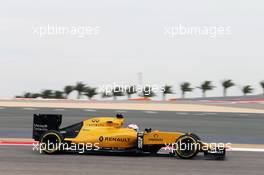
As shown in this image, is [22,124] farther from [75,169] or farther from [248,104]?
[248,104]

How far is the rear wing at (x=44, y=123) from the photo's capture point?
39.2 feet

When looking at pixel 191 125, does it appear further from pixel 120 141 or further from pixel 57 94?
pixel 57 94

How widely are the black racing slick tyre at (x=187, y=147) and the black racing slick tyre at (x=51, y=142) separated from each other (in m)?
2.62

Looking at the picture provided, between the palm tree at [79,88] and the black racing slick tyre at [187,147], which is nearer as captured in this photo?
the black racing slick tyre at [187,147]

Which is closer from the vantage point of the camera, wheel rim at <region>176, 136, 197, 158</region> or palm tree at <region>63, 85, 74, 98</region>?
wheel rim at <region>176, 136, 197, 158</region>

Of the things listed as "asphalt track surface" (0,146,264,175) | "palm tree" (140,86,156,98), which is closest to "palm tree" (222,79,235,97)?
"palm tree" (140,86,156,98)

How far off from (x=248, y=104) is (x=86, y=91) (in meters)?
16.9

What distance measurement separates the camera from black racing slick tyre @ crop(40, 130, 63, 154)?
1161 cm

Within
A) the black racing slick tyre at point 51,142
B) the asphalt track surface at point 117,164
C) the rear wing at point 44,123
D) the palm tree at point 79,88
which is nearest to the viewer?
the asphalt track surface at point 117,164

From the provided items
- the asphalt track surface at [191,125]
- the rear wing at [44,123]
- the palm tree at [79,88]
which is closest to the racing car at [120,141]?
the rear wing at [44,123]

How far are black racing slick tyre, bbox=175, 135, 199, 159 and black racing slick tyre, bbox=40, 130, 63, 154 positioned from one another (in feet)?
8.58

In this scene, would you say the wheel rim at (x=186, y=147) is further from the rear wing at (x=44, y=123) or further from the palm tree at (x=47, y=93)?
the palm tree at (x=47, y=93)

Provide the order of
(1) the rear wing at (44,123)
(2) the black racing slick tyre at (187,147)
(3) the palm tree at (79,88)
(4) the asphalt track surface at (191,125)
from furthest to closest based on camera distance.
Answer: (3) the palm tree at (79,88) < (4) the asphalt track surface at (191,125) < (1) the rear wing at (44,123) < (2) the black racing slick tyre at (187,147)

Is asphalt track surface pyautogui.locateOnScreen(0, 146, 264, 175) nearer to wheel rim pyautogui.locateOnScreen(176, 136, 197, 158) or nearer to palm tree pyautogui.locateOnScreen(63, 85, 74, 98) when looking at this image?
wheel rim pyautogui.locateOnScreen(176, 136, 197, 158)
